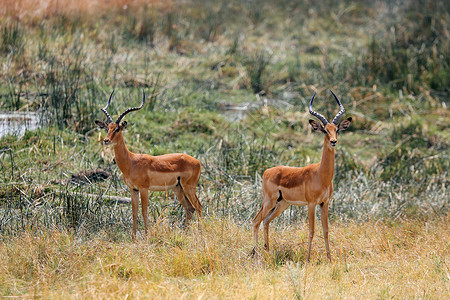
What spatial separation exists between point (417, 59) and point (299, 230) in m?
8.65

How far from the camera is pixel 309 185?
6.07m

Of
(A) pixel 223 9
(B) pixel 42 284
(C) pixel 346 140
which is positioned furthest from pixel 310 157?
(A) pixel 223 9

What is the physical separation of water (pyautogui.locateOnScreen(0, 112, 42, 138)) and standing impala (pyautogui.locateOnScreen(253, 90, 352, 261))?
4.86 metres

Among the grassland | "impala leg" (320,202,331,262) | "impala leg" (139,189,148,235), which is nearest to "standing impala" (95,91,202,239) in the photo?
"impala leg" (139,189,148,235)

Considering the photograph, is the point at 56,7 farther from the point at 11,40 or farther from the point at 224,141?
the point at 224,141

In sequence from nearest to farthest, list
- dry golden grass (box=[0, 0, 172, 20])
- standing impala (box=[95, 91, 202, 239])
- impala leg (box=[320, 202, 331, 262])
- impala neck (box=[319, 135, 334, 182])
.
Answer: impala neck (box=[319, 135, 334, 182])
impala leg (box=[320, 202, 331, 262])
standing impala (box=[95, 91, 202, 239])
dry golden grass (box=[0, 0, 172, 20])

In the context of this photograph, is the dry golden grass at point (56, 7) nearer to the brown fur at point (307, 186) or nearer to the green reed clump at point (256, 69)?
the green reed clump at point (256, 69)

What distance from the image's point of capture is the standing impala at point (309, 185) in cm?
605

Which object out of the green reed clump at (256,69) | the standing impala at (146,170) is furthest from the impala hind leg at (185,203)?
the green reed clump at (256,69)

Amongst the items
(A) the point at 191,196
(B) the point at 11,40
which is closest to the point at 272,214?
(A) the point at 191,196

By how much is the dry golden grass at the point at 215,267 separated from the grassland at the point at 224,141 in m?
0.02

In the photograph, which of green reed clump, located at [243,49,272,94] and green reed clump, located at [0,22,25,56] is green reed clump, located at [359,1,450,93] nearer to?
green reed clump, located at [243,49,272,94]

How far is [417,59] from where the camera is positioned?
47.3ft

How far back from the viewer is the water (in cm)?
964
